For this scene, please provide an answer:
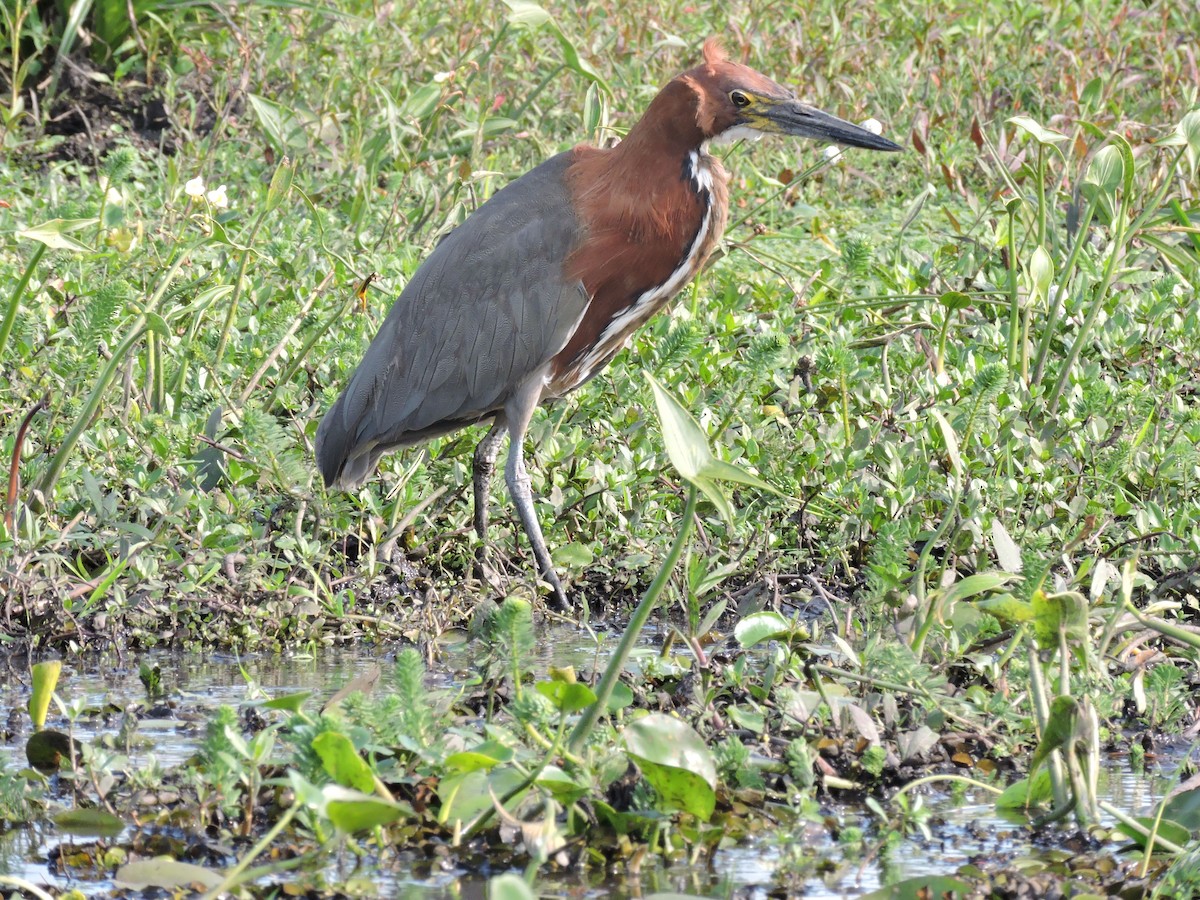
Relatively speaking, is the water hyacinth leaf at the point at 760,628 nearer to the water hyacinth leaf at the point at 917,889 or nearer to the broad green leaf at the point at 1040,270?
the water hyacinth leaf at the point at 917,889

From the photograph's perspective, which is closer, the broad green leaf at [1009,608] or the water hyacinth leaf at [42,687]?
the broad green leaf at [1009,608]

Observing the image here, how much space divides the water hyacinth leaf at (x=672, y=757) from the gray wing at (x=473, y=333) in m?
1.94

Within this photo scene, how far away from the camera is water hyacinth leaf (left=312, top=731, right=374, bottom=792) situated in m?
2.56

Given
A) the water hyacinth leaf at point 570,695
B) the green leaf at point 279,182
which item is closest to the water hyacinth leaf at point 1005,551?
the water hyacinth leaf at point 570,695

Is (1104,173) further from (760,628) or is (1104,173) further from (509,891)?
(509,891)

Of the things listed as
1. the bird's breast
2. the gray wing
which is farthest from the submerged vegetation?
the bird's breast

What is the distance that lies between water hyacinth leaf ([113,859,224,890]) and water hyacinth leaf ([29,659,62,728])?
538mm

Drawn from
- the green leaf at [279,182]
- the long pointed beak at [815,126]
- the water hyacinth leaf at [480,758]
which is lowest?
the water hyacinth leaf at [480,758]

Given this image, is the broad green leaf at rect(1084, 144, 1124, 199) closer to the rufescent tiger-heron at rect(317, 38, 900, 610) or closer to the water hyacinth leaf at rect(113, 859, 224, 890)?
the rufescent tiger-heron at rect(317, 38, 900, 610)

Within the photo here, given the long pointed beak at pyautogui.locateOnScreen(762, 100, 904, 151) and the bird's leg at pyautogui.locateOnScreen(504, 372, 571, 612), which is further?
the long pointed beak at pyautogui.locateOnScreen(762, 100, 904, 151)

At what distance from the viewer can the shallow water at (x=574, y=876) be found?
2.70 meters

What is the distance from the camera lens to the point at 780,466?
4.45 metres

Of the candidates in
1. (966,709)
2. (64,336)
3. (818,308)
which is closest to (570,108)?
(818,308)

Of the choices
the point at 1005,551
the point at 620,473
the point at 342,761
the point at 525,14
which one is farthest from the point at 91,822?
the point at 525,14
